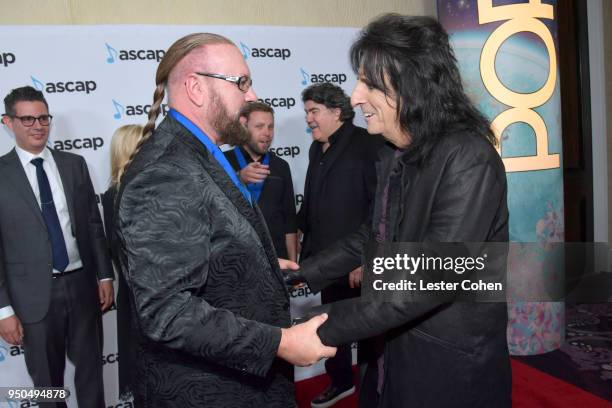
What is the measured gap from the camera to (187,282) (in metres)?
1.24

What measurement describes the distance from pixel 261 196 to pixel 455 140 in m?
2.25

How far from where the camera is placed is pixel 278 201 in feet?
12.1

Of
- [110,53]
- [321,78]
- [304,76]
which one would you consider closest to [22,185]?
[110,53]

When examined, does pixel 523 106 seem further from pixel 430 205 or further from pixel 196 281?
pixel 196 281

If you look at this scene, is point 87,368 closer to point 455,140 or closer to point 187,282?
point 187,282

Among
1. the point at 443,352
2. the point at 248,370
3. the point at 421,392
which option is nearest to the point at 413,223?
the point at 443,352

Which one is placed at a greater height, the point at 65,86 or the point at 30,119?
the point at 65,86

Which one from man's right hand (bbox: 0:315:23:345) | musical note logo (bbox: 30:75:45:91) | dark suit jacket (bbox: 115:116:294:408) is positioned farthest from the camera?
musical note logo (bbox: 30:75:45:91)

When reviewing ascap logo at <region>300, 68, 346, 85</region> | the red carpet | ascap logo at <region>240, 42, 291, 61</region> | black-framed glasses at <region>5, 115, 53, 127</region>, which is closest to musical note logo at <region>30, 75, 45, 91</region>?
black-framed glasses at <region>5, 115, 53, 127</region>

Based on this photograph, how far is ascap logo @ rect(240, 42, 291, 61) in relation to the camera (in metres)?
3.85

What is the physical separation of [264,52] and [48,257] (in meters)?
2.21

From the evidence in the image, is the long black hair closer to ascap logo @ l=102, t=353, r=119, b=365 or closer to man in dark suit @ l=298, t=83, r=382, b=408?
man in dark suit @ l=298, t=83, r=382, b=408

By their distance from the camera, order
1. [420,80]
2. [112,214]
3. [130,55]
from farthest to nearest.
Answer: [130,55] → [112,214] → [420,80]

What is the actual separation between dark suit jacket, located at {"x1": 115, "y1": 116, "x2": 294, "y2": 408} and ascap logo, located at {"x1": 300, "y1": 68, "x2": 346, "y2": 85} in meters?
2.75
